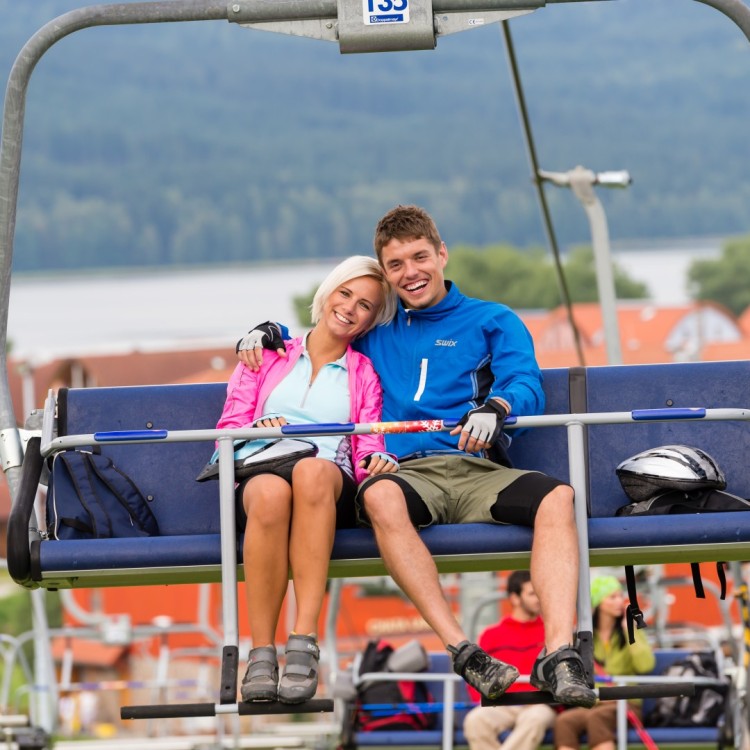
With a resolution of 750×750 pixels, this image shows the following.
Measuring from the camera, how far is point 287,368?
5.28 metres

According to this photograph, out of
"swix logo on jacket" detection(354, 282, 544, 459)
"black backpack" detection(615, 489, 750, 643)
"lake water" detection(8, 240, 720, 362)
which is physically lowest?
"black backpack" detection(615, 489, 750, 643)

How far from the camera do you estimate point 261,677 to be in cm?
457

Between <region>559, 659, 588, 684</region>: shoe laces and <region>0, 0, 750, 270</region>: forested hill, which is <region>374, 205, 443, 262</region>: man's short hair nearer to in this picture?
<region>559, 659, 588, 684</region>: shoe laces

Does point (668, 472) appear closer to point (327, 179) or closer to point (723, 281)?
point (723, 281)

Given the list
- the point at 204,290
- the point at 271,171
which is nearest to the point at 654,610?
the point at 204,290

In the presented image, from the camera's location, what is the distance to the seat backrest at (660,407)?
559 cm

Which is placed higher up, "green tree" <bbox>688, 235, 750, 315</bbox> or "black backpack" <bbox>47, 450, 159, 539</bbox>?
"green tree" <bbox>688, 235, 750, 315</bbox>

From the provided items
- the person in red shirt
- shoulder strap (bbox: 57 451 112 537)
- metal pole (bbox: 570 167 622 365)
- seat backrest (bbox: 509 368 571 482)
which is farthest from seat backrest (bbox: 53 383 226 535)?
metal pole (bbox: 570 167 622 365)

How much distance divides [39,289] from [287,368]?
95.1 m

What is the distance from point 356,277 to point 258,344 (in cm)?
38

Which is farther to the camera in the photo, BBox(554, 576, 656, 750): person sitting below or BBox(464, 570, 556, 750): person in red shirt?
BBox(554, 576, 656, 750): person sitting below

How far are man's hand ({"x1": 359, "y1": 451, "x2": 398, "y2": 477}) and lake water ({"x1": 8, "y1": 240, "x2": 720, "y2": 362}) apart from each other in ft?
258

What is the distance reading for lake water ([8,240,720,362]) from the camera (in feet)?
295

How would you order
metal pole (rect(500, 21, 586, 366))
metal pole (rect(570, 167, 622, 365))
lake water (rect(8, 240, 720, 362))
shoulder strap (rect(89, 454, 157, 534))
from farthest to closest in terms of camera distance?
lake water (rect(8, 240, 720, 362))
metal pole (rect(570, 167, 622, 365))
metal pole (rect(500, 21, 586, 366))
shoulder strap (rect(89, 454, 157, 534))
